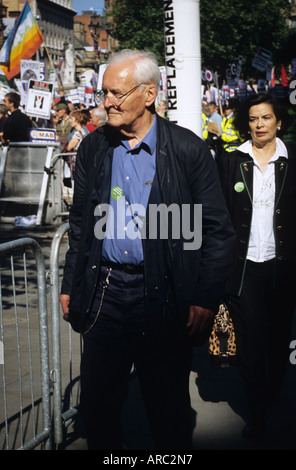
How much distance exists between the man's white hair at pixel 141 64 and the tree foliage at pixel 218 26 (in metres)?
50.4

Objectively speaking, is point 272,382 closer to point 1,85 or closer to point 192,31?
point 192,31

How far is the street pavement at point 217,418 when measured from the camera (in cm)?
398

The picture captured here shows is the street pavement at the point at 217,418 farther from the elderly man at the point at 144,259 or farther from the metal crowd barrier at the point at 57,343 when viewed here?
the elderly man at the point at 144,259

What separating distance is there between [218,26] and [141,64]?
5437 centimetres

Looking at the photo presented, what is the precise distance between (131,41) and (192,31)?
167ft

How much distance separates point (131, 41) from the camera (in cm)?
5441

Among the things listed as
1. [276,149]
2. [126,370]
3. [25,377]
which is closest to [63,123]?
[25,377]

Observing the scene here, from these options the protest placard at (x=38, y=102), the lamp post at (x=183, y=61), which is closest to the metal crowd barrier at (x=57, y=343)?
the lamp post at (x=183, y=61)

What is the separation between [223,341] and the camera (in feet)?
14.1

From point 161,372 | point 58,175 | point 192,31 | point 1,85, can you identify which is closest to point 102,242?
point 161,372

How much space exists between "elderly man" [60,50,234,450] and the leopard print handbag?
1264 mm

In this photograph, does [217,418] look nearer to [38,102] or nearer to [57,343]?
[57,343]

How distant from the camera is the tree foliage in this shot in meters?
53.4

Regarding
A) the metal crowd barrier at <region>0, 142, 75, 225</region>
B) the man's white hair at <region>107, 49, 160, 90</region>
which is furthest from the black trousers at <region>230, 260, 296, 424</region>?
the metal crowd barrier at <region>0, 142, 75, 225</region>
